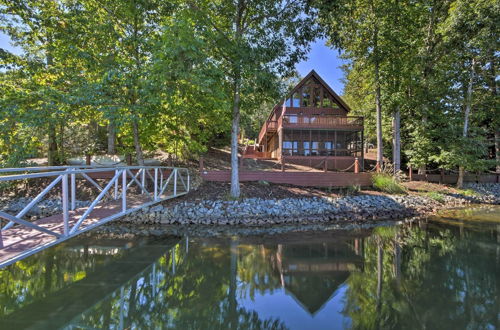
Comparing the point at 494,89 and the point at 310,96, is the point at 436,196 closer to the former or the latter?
the point at 310,96

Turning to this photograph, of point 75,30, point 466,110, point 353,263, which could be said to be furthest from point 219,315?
point 466,110

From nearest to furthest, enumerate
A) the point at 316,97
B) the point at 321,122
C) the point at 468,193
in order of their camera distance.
A: 1. the point at 468,193
2. the point at 321,122
3. the point at 316,97

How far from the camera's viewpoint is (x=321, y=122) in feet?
56.9

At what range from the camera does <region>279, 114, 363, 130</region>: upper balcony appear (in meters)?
17.2

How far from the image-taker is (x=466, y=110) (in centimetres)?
1505

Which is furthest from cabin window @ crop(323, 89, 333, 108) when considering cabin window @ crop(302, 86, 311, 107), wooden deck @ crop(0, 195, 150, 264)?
wooden deck @ crop(0, 195, 150, 264)

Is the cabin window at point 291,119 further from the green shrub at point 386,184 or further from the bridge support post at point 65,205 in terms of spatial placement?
the bridge support post at point 65,205

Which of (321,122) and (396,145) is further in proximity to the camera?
(321,122)

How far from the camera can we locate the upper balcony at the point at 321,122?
17.2m

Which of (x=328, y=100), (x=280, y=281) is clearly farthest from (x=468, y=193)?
(x=280, y=281)

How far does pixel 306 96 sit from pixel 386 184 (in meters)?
9.94

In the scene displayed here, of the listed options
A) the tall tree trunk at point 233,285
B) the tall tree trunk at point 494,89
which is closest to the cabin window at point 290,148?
the tall tree trunk at point 233,285

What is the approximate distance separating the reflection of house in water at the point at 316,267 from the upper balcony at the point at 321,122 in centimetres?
1107

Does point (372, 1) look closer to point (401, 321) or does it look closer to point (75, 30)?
point (75, 30)
